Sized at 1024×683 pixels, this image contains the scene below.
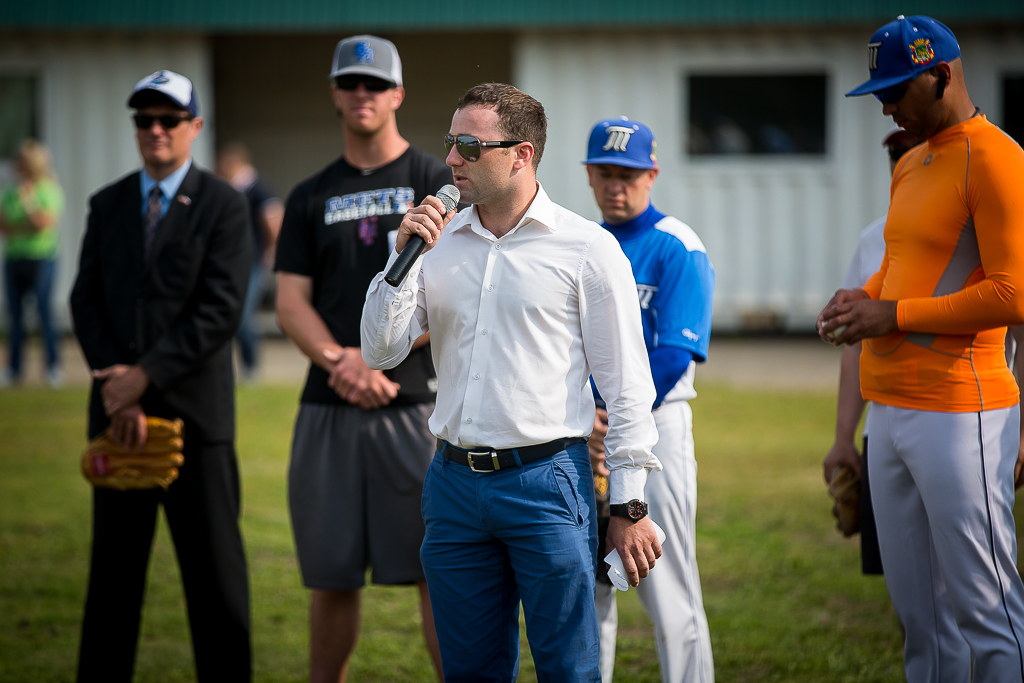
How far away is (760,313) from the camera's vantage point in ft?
43.4

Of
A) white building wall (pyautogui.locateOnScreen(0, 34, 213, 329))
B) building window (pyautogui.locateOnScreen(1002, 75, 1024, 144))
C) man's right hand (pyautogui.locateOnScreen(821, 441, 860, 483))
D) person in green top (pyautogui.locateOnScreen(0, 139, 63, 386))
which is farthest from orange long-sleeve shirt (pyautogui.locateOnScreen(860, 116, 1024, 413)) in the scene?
white building wall (pyautogui.locateOnScreen(0, 34, 213, 329))

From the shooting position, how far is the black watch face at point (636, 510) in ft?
8.88

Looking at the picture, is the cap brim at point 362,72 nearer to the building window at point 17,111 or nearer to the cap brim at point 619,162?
the cap brim at point 619,162

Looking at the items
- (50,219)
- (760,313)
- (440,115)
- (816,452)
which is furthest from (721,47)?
(50,219)

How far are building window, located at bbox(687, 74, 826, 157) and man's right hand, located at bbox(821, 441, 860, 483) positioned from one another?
32.0ft

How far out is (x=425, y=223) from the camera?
8.82 feet

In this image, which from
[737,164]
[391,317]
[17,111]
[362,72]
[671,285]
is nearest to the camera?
[391,317]

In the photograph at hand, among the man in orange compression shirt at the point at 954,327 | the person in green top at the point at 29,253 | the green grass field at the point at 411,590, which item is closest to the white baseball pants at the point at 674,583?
the man in orange compression shirt at the point at 954,327

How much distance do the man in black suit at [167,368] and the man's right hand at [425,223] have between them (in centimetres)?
169

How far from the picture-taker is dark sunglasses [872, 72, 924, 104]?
308cm

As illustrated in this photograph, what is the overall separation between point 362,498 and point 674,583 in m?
1.31

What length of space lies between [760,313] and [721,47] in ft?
11.7

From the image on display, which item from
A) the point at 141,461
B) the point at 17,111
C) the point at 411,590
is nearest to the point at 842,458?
the point at 411,590

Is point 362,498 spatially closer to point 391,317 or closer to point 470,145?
point 391,317
